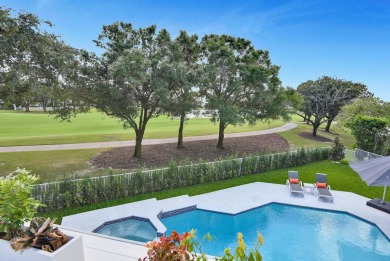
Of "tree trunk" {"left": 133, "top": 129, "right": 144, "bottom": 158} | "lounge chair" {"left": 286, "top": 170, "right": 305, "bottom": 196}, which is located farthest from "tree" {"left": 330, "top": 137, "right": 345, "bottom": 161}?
"tree trunk" {"left": 133, "top": 129, "right": 144, "bottom": 158}

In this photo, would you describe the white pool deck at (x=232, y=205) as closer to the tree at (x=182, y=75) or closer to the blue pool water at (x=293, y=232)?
the blue pool water at (x=293, y=232)

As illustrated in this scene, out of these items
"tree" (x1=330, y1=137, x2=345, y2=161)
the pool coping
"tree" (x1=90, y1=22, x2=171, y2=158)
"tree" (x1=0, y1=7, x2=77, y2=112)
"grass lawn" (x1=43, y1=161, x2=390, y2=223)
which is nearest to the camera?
the pool coping

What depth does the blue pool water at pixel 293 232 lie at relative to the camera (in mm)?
7492

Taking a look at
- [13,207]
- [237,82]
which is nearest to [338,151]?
[237,82]

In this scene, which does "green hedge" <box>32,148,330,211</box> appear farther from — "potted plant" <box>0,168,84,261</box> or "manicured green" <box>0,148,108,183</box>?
"potted plant" <box>0,168,84,261</box>

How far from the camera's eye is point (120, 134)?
2677cm

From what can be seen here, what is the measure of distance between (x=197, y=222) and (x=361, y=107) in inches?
931

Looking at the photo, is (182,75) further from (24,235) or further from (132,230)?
(24,235)

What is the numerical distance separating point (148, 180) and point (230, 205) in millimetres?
3801

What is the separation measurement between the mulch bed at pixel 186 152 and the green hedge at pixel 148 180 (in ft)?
3.23

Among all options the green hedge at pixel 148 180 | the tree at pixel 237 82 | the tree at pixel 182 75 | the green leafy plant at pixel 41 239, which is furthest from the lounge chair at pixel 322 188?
the green leafy plant at pixel 41 239

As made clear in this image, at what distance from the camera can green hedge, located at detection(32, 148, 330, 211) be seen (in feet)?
29.5

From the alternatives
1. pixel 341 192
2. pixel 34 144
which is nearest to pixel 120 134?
pixel 34 144

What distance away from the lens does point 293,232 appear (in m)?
8.65
